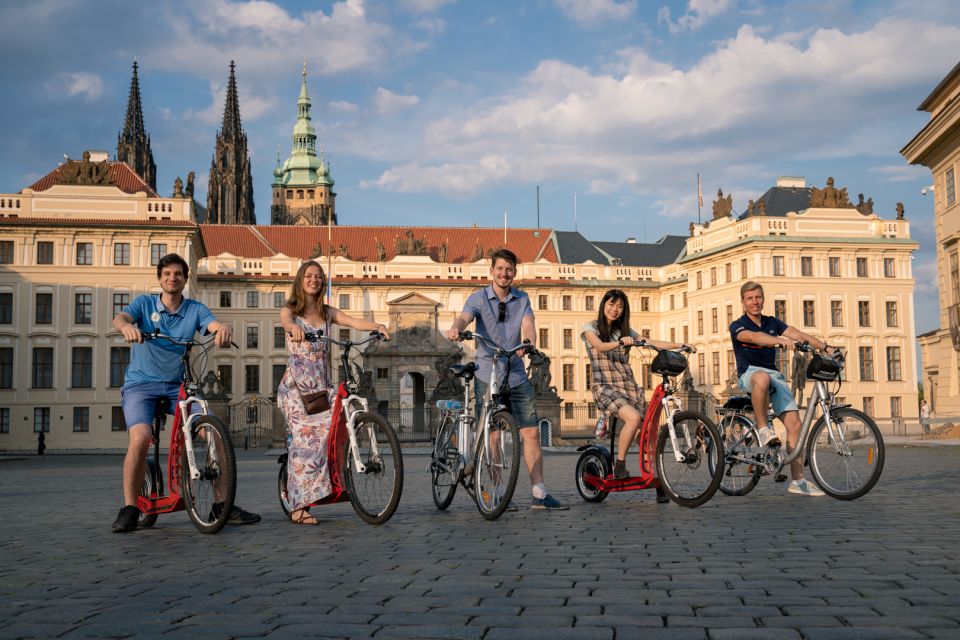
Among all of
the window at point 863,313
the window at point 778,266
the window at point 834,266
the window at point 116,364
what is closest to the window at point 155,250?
the window at point 116,364

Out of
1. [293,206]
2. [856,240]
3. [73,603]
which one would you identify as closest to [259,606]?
[73,603]

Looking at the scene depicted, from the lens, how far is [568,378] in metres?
69.1

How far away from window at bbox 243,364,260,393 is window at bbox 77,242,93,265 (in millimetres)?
15672

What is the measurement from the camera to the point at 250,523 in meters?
A: 6.98

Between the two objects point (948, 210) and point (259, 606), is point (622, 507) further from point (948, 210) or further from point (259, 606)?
point (948, 210)

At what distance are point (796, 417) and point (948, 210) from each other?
84.1 ft

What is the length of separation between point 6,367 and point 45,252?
595 cm

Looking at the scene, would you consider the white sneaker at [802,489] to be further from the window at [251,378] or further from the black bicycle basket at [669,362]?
the window at [251,378]

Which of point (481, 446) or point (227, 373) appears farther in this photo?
point (227, 373)

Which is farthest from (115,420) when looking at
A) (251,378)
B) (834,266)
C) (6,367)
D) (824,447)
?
(824,447)

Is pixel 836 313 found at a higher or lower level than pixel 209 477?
higher

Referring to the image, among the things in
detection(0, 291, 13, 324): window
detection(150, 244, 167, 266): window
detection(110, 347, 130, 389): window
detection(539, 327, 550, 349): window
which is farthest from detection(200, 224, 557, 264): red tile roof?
detection(0, 291, 13, 324): window

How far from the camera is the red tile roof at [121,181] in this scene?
5219cm

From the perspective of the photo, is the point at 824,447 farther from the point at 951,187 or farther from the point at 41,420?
the point at 41,420
